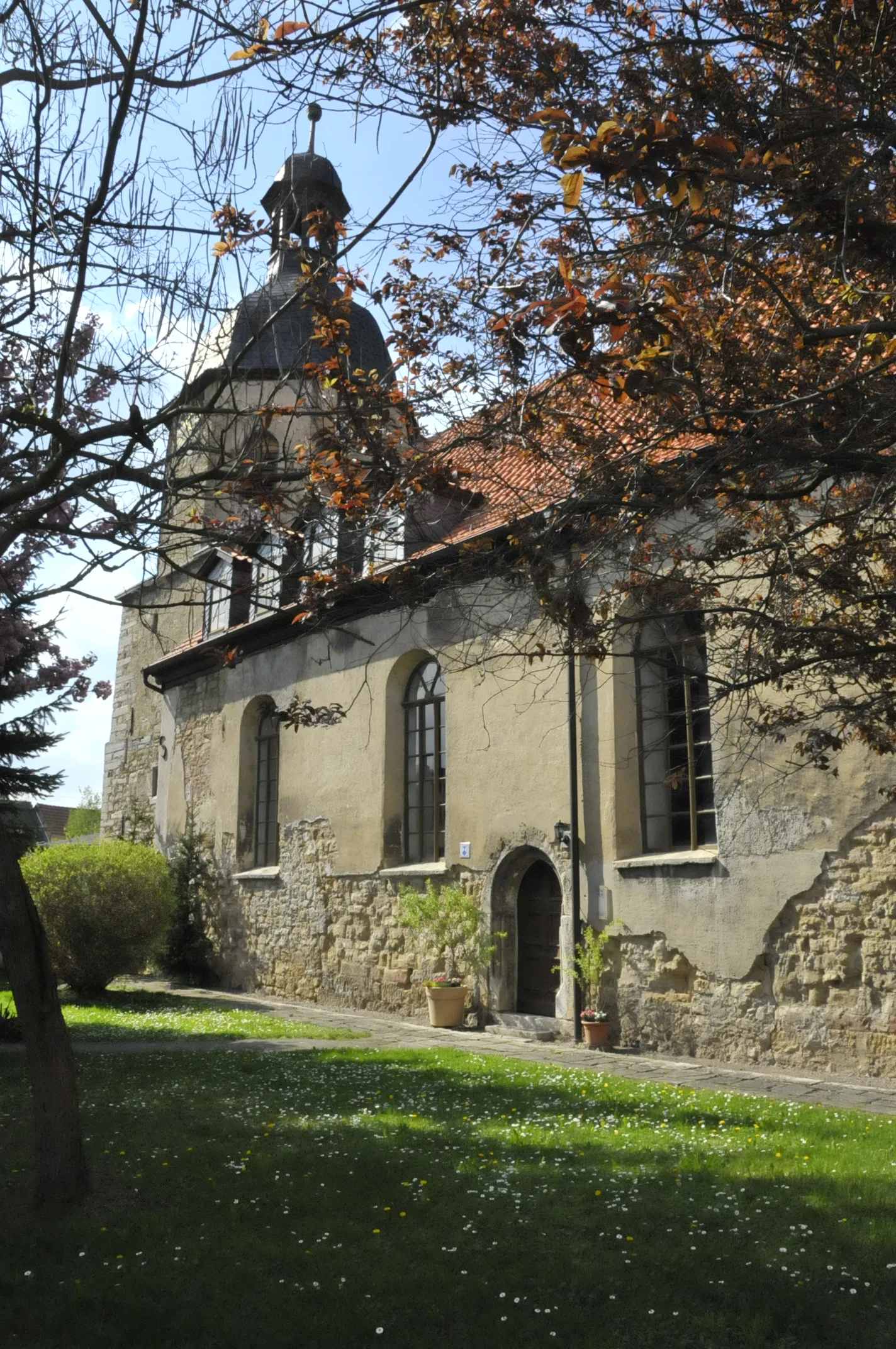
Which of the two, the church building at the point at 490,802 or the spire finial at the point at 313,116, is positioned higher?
the spire finial at the point at 313,116

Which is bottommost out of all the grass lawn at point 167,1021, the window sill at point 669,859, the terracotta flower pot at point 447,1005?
the grass lawn at point 167,1021

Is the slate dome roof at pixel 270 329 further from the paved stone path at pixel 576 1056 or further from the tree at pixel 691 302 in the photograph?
the paved stone path at pixel 576 1056

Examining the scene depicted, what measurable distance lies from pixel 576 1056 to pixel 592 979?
911 mm

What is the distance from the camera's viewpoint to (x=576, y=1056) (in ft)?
34.9

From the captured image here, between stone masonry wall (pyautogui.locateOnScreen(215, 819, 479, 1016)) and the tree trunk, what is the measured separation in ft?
26.5

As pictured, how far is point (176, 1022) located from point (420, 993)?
289 centimetres

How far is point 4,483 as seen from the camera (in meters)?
7.39

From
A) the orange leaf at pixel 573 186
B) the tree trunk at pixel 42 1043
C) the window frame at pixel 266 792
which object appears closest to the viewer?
the orange leaf at pixel 573 186

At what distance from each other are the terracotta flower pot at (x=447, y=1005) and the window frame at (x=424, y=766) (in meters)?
1.86

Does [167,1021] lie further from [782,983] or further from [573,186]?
[573,186]

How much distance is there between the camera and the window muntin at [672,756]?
36.1 ft

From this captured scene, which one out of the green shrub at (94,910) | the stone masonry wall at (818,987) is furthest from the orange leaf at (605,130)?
the green shrub at (94,910)

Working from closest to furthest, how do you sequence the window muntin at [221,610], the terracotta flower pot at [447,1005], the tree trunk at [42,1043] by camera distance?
the tree trunk at [42,1043] < the terracotta flower pot at [447,1005] < the window muntin at [221,610]

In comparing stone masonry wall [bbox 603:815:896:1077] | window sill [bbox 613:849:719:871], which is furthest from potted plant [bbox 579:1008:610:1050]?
window sill [bbox 613:849:719:871]
